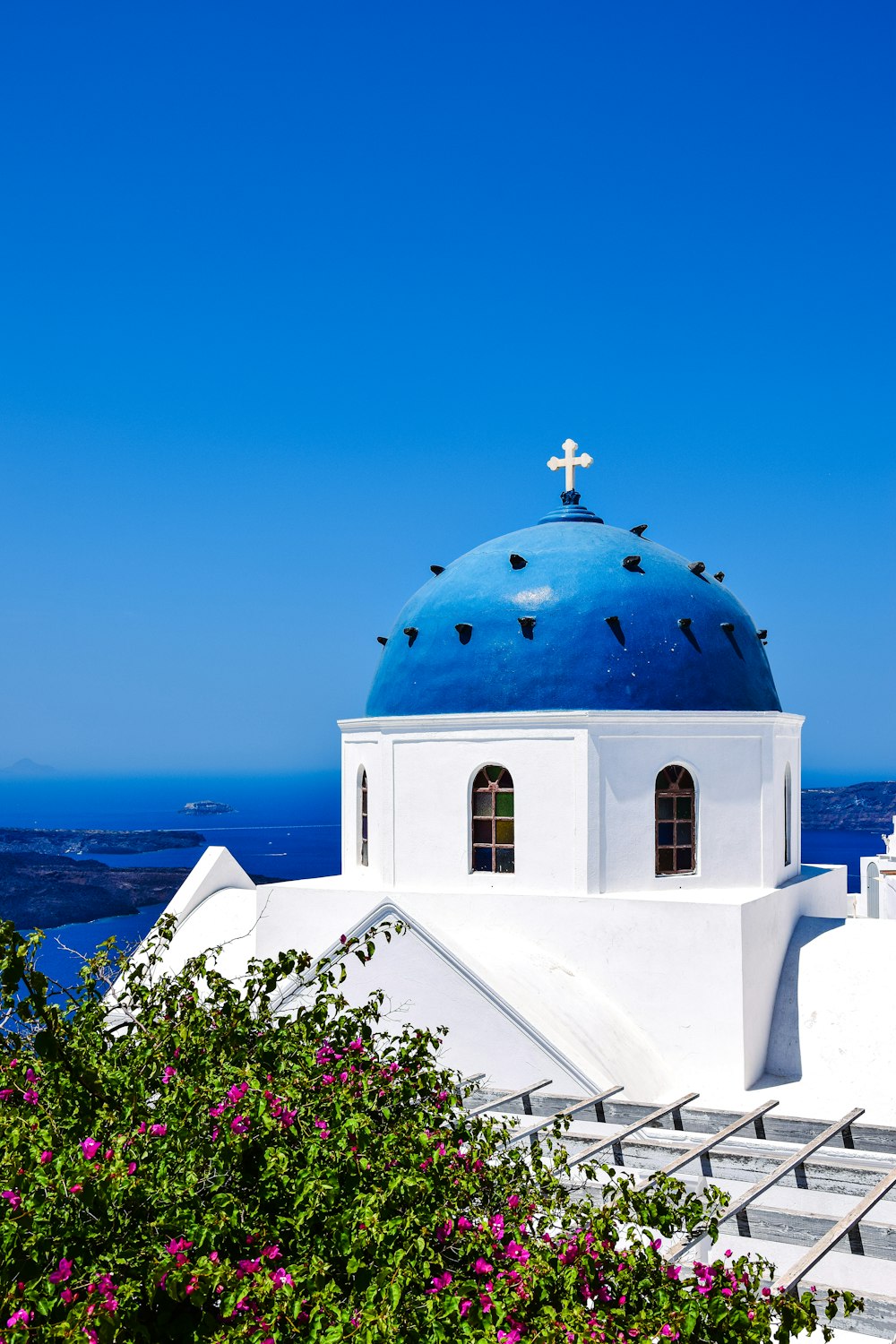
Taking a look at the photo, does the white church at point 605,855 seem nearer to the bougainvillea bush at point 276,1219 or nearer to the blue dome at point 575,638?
the blue dome at point 575,638

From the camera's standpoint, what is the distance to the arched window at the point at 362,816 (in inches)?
533

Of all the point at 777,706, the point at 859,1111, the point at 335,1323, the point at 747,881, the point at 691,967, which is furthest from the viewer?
the point at 777,706

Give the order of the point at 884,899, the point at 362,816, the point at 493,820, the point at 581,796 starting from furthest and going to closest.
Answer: the point at 884,899
the point at 362,816
the point at 493,820
the point at 581,796

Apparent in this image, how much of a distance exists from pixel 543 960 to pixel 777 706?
4.11m

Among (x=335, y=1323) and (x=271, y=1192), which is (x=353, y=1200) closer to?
(x=271, y=1192)

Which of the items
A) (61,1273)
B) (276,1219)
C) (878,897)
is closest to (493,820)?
(276,1219)

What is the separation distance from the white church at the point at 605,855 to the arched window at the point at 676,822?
2 cm

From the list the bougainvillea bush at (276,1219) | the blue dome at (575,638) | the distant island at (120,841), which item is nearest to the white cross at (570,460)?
the blue dome at (575,638)

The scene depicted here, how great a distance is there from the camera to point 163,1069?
488 centimetres

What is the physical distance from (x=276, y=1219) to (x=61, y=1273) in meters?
0.88

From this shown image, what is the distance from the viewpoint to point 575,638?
1190 centimetres

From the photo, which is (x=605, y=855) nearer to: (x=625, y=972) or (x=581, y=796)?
(x=581, y=796)

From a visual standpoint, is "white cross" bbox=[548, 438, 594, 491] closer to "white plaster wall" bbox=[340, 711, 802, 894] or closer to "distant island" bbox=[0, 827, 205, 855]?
"white plaster wall" bbox=[340, 711, 802, 894]

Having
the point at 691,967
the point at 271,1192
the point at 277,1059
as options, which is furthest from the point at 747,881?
the point at 271,1192
